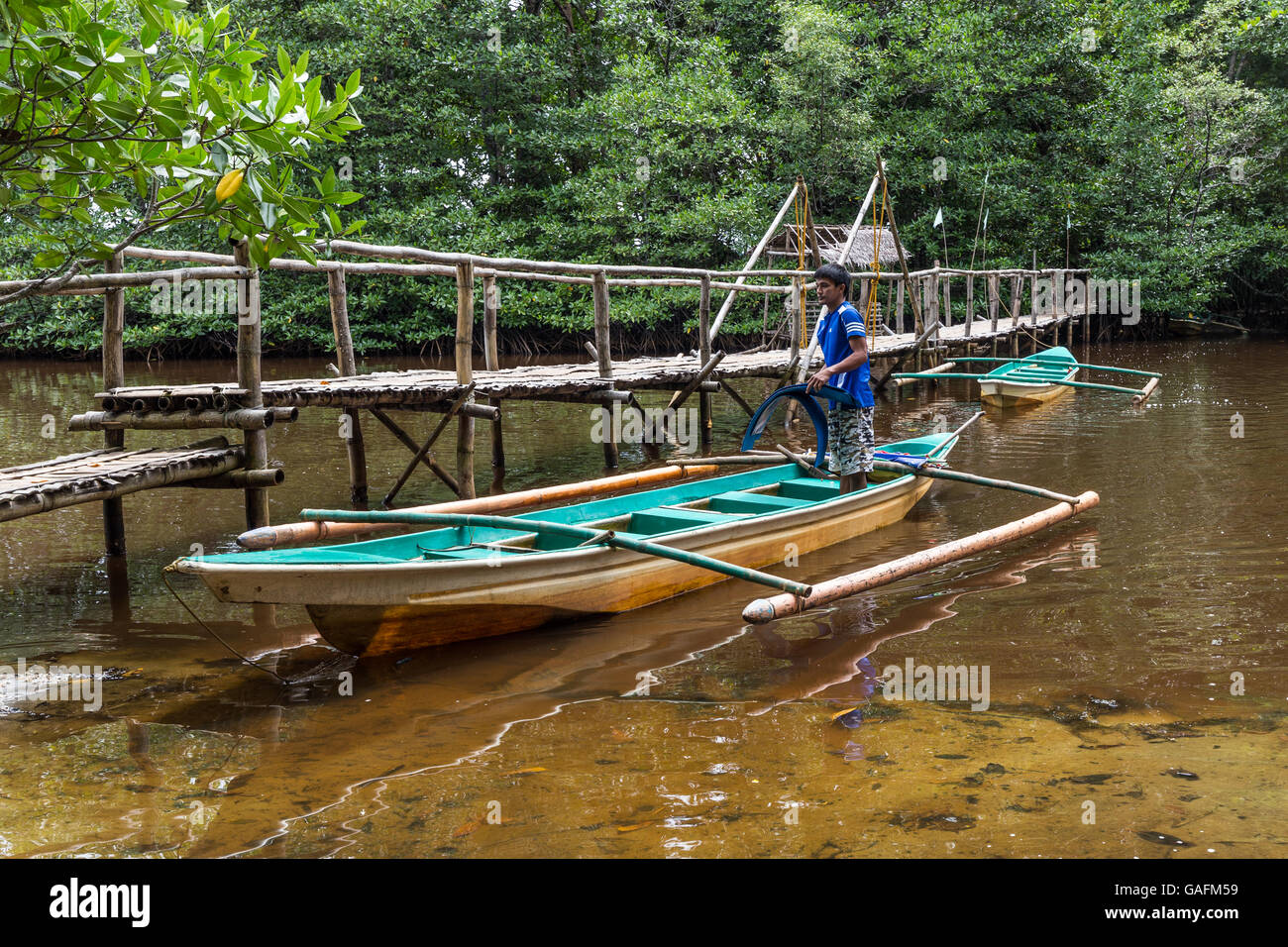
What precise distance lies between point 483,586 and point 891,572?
1862 millimetres

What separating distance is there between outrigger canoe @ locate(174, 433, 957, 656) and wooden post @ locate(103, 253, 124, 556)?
8.02 feet

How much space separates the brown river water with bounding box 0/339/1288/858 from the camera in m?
3.05

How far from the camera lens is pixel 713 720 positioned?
3.93m

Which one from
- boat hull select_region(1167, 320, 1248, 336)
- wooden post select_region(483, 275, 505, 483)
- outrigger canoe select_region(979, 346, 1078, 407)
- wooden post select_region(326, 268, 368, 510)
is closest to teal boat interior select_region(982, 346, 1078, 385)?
outrigger canoe select_region(979, 346, 1078, 407)

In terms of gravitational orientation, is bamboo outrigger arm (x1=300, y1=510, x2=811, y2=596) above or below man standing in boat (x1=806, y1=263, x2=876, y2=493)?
below

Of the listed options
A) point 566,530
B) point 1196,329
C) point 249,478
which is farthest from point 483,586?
point 1196,329

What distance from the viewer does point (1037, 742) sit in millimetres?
3582

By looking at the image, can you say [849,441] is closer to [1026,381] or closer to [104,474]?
[104,474]

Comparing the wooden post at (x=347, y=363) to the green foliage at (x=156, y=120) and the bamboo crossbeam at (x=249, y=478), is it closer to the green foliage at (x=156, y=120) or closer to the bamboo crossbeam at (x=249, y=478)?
the bamboo crossbeam at (x=249, y=478)

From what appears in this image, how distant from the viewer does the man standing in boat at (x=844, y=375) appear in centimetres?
615

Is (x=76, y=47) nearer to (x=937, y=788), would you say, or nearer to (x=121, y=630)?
(x=937, y=788)

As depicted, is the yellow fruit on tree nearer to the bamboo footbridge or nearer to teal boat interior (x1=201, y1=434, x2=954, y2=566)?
the bamboo footbridge

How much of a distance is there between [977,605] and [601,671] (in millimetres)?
2136

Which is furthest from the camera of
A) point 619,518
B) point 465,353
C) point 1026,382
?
point 1026,382
